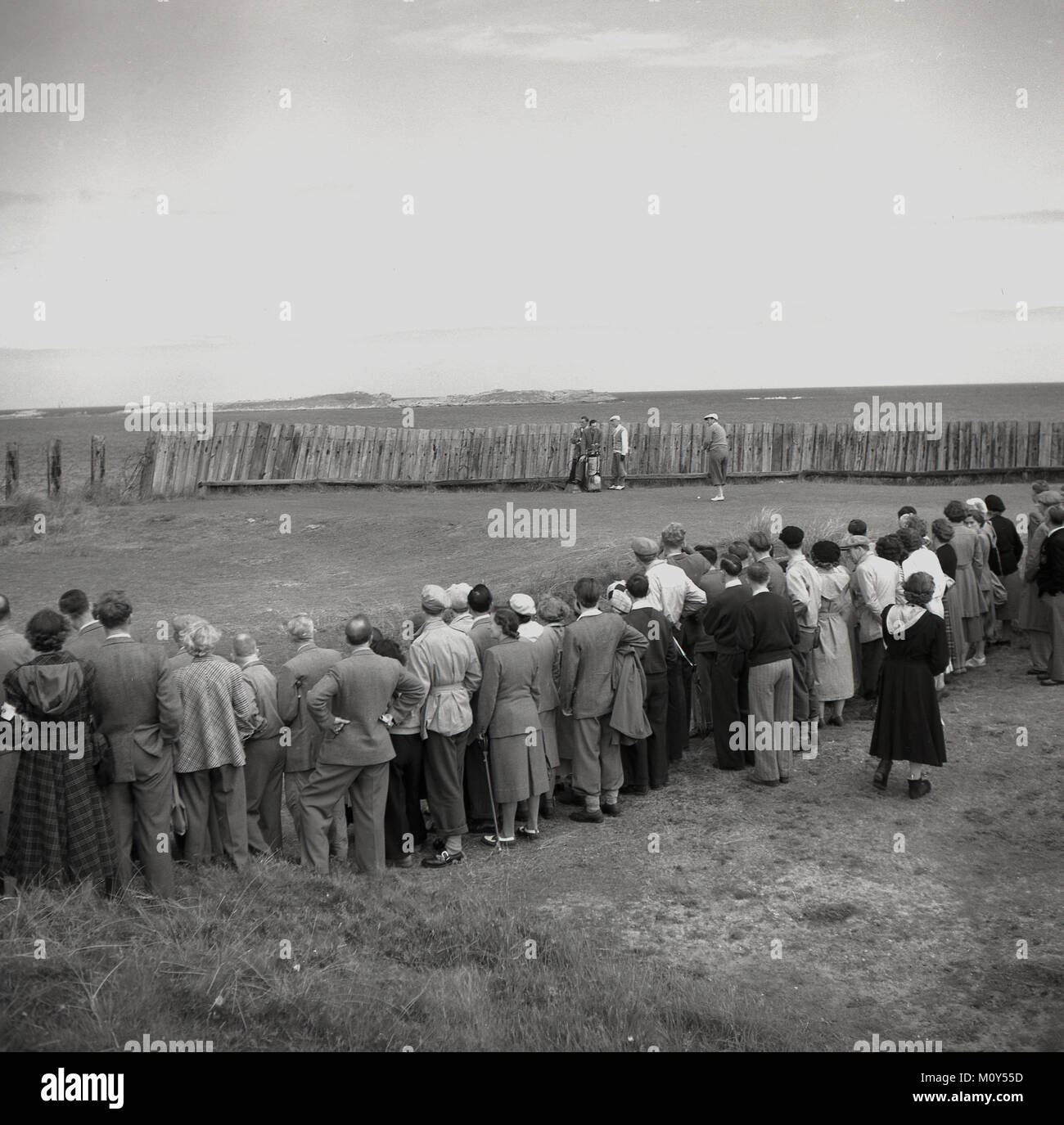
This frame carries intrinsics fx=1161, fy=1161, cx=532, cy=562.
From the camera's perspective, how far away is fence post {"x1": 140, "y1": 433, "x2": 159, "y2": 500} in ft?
72.4

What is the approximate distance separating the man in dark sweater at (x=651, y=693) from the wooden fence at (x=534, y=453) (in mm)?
13074

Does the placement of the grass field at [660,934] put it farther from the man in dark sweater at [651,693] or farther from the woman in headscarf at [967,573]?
the woman in headscarf at [967,573]

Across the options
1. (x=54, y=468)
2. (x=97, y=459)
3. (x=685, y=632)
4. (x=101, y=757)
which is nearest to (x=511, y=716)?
(x=685, y=632)

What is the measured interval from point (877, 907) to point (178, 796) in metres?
4.32

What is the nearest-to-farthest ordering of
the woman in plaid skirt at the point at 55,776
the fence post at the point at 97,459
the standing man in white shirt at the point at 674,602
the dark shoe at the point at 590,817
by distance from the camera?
the woman in plaid skirt at the point at 55,776
the dark shoe at the point at 590,817
the standing man in white shirt at the point at 674,602
the fence post at the point at 97,459

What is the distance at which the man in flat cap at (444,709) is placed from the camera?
7.86 m

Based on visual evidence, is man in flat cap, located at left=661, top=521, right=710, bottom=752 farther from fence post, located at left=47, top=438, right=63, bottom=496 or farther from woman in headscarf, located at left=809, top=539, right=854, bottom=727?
fence post, located at left=47, top=438, right=63, bottom=496

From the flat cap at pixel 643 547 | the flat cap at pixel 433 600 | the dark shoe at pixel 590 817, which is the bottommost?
the dark shoe at pixel 590 817

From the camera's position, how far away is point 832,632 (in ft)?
32.8

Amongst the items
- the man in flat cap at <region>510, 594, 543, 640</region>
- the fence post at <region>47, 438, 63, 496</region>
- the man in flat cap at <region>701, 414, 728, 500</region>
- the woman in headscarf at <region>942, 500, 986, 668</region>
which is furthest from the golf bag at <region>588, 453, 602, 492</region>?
the man in flat cap at <region>510, 594, 543, 640</region>

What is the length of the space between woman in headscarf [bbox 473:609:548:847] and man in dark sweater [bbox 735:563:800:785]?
184 cm

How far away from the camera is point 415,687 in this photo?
7.58 metres

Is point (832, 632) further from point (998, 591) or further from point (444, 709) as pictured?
point (444, 709)

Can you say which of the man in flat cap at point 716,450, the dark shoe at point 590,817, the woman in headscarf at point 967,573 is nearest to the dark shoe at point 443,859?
the dark shoe at point 590,817
